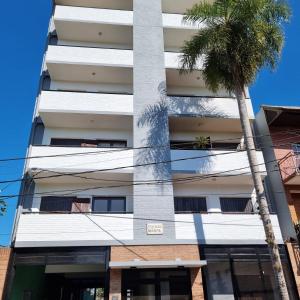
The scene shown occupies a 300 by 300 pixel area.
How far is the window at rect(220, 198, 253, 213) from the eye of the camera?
1508cm

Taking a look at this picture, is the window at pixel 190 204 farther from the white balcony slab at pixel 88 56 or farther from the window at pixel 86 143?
the white balcony slab at pixel 88 56

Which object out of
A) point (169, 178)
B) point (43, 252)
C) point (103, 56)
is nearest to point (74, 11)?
point (103, 56)

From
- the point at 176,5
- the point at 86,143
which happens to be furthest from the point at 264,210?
the point at 176,5

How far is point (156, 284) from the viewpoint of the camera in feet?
40.4

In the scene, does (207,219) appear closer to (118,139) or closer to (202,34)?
(118,139)

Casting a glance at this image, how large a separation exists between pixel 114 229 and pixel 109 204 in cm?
204

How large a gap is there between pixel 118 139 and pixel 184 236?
644 cm

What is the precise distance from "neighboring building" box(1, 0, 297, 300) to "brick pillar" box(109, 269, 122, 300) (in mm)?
40

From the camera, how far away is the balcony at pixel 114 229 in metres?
12.4

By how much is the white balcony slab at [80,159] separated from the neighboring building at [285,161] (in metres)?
7.19

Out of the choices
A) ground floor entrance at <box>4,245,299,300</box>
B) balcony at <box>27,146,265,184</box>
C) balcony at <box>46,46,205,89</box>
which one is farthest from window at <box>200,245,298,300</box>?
A: balcony at <box>46,46,205,89</box>

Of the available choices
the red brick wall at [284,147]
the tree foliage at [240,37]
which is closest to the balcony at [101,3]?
the tree foliage at [240,37]

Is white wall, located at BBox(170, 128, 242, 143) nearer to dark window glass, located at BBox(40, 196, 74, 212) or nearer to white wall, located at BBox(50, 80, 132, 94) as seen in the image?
white wall, located at BBox(50, 80, 132, 94)

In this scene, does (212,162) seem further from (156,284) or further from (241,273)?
(156,284)
